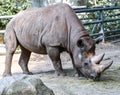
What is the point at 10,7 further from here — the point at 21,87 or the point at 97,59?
the point at 21,87

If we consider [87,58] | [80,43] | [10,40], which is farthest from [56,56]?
[10,40]

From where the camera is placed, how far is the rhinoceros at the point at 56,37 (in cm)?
780

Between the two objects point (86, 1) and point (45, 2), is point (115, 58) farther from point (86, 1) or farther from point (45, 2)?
point (86, 1)

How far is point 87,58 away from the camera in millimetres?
7766

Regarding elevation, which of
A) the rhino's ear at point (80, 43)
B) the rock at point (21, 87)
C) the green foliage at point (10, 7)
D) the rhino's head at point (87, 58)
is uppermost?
the rock at point (21, 87)

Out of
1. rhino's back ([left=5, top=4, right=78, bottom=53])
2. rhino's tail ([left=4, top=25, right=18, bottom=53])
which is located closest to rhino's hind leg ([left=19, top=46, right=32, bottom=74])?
rhino's tail ([left=4, top=25, right=18, bottom=53])

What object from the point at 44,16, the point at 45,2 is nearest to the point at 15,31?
the point at 44,16

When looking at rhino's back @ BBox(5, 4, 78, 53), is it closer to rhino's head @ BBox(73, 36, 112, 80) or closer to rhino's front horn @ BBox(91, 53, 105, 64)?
rhino's head @ BBox(73, 36, 112, 80)

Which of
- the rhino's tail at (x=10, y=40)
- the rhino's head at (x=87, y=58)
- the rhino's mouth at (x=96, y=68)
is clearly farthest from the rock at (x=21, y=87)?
the rhino's tail at (x=10, y=40)

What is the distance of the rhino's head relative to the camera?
7555mm

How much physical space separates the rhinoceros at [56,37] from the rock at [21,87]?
8.82 feet

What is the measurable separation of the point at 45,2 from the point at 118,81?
9.35 m

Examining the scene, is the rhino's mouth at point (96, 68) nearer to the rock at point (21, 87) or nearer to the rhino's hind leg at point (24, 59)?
the rhino's hind leg at point (24, 59)

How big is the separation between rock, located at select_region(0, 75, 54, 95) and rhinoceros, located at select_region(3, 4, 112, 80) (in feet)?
8.82
